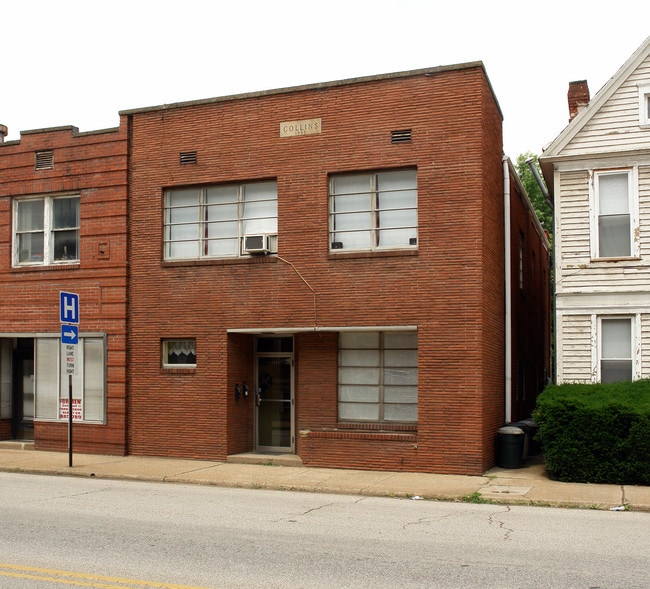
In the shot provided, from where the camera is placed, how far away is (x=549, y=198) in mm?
21172

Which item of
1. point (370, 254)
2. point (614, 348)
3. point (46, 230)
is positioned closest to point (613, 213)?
point (614, 348)

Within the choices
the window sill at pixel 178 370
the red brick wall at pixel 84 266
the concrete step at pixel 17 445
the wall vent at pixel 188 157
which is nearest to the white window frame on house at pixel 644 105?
the wall vent at pixel 188 157

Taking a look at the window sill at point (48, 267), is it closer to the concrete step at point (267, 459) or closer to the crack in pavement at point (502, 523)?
the concrete step at point (267, 459)

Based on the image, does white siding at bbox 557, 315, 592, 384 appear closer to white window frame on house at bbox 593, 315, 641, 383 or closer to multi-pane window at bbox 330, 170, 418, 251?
white window frame on house at bbox 593, 315, 641, 383

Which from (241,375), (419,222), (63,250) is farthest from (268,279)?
(63,250)

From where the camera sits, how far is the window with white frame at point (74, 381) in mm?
18703

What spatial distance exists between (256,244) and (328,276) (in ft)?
5.64

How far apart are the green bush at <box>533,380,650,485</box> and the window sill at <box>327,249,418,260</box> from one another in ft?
12.5

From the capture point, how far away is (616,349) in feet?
55.6

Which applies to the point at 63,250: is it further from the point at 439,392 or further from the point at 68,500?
the point at 439,392

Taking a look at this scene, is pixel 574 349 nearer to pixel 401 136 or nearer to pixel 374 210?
pixel 374 210

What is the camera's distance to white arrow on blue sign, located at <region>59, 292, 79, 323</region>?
1631cm

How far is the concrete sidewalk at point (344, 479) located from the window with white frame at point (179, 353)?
2061mm

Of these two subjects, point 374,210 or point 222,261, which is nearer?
point 374,210
